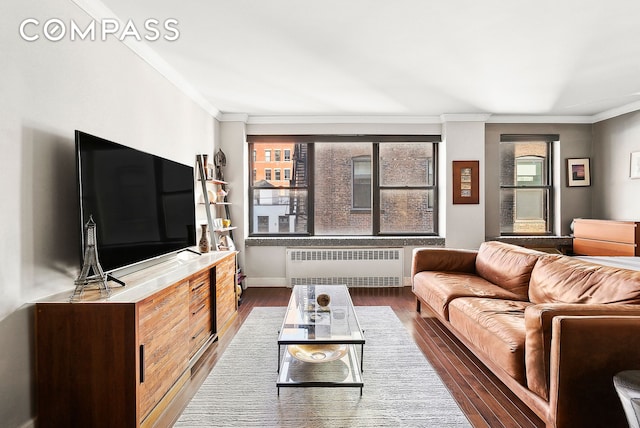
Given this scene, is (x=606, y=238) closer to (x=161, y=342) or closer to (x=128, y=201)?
(x=161, y=342)

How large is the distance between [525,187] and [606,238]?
1.24m

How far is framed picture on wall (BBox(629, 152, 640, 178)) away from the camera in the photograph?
14.4 feet

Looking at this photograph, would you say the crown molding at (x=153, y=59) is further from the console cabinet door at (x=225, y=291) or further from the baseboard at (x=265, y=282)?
the baseboard at (x=265, y=282)

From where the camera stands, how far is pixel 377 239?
5031mm

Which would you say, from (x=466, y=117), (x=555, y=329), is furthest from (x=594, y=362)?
(x=466, y=117)

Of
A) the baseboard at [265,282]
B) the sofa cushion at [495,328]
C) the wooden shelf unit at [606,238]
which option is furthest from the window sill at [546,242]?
the baseboard at [265,282]

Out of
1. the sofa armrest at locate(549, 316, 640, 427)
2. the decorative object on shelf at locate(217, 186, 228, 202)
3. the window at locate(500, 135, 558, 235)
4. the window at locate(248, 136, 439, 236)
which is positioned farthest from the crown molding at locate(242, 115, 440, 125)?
the sofa armrest at locate(549, 316, 640, 427)

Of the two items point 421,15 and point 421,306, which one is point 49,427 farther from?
point 421,306

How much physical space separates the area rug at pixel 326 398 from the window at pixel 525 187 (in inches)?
130

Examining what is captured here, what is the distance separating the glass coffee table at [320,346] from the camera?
2.21 metres

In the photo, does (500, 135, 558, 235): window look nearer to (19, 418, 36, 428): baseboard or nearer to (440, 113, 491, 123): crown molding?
(440, 113, 491, 123): crown molding

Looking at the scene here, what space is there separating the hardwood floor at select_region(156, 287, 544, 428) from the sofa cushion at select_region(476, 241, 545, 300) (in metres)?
0.70

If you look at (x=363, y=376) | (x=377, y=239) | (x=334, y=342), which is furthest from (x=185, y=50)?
(x=377, y=239)

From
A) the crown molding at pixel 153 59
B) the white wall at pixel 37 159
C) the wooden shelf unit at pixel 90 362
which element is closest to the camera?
the white wall at pixel 37 159
